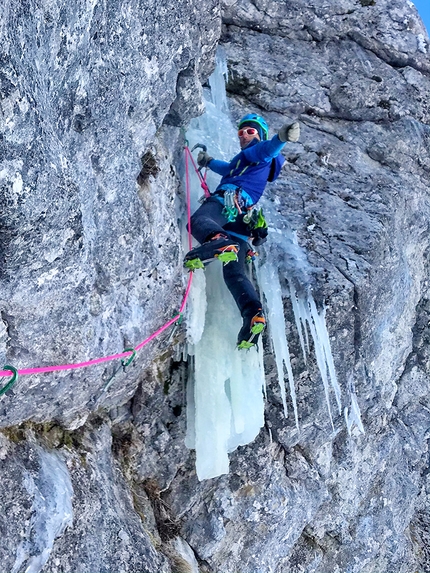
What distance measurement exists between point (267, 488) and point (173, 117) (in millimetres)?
4385

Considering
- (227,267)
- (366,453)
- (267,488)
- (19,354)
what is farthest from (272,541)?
(19,354)

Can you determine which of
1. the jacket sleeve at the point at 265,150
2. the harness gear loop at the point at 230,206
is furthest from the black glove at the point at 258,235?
the jacket sleeve at the point at 265,150

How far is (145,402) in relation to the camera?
6543 mm

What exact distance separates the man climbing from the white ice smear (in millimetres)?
2239

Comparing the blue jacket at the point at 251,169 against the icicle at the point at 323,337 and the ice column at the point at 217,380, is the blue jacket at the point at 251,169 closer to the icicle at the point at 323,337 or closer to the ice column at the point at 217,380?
the ice column at the point at 217,380

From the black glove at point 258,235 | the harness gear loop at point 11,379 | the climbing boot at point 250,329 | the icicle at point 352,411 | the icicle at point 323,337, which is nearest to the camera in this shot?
the harness gear loop at point 11,379

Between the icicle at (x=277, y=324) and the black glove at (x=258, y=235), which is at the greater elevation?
the black glove at (x=258, y=235)

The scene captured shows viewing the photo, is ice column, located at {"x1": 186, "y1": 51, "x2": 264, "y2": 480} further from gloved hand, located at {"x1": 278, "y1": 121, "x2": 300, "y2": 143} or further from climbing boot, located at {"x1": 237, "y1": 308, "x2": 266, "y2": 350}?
gloved hand, located at {"x1": 278, "y1": 121, "x2": 300, "y2": 143}

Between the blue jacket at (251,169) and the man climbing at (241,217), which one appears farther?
the blue jacket at (251,169)

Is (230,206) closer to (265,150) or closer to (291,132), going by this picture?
(265,150)

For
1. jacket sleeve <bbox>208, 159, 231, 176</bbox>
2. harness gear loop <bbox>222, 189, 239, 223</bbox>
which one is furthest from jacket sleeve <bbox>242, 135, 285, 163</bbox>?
harness gear loop <bbox>222, 189, 239, 223</bbox>

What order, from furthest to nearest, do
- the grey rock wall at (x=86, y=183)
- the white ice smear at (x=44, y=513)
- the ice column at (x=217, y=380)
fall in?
the ice column at (x=217, y=380) → the white ice smear at (x=44, y=513) → the grey rock wall at (x=86, y=183)

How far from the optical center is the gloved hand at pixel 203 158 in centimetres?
677

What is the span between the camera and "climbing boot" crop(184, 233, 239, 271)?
552cm
